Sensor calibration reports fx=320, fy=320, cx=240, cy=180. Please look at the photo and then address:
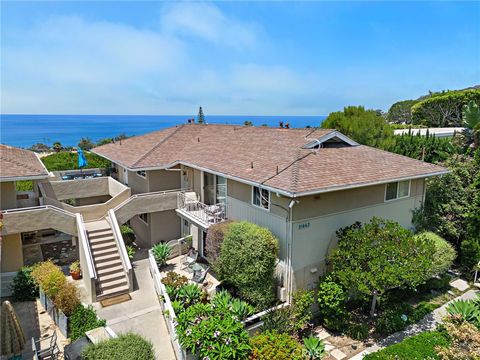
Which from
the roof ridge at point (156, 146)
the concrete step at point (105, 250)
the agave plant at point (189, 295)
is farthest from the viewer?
the roof ridge at point (156, 146)

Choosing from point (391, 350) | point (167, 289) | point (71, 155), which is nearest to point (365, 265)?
point (391, 350)

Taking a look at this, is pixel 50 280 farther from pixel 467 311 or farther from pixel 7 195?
pixel 467 311

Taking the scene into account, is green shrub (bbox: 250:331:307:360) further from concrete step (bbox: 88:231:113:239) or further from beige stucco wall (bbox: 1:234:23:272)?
beige stucco wall (bbox: 1:234:23:272)

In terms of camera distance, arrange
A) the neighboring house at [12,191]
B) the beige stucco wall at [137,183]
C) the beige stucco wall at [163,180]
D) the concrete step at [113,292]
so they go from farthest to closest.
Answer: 1. the beige stucco wall at [137,183]
2. the beige stucco wall at [163,180]
3. the neighboring house at [12,191]
4. the concrete step at [113,292]

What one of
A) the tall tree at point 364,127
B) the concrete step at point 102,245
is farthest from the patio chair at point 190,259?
the tall tree at point 364,127

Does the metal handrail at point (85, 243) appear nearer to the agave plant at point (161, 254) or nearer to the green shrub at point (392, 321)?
the agave plant at point (161, 254)

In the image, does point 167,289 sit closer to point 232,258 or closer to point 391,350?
point 232,258

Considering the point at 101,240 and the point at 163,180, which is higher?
the point at 163,180

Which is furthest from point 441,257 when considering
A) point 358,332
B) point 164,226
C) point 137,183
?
point 137,183
